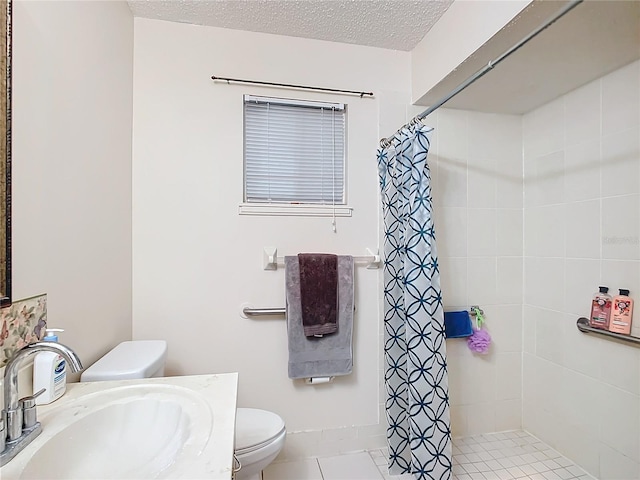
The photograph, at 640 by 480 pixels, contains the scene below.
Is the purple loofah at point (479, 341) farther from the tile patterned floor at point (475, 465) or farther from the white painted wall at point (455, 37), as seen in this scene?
the white painted wall at point (455, 37)

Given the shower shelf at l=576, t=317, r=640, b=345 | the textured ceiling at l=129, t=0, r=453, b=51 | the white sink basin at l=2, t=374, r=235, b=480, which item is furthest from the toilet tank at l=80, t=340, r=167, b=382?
the shower shelf at l=576, t=317, r=640, b=345

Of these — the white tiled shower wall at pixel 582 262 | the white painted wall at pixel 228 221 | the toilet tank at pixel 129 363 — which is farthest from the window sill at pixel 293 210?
the white tiled shower wall at pixel 582 262

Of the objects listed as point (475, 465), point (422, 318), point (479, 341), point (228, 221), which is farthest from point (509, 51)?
point (475, 465)

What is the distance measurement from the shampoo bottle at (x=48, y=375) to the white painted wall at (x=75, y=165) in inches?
5.7

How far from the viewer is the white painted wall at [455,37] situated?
4.16 feet

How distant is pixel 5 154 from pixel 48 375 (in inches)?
23.7

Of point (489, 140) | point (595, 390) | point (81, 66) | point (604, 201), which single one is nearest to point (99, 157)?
point (81, 66)

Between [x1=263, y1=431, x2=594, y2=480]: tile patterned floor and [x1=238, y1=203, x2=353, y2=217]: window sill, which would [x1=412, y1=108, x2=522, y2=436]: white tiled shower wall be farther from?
[x1=238, y1=203, x2=353, y2=217]: window sill

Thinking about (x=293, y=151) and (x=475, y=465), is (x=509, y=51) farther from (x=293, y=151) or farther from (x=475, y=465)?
(x=475, y=465)

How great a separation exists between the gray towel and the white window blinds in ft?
1.28

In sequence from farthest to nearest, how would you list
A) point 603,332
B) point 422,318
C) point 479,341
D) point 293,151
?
point 479,341 < point 293,151 < point 603,332 < point 422,318

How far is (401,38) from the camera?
180 cm

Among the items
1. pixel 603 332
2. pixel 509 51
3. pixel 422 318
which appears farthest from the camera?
pixel 603 332

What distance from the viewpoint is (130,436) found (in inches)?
34.7
